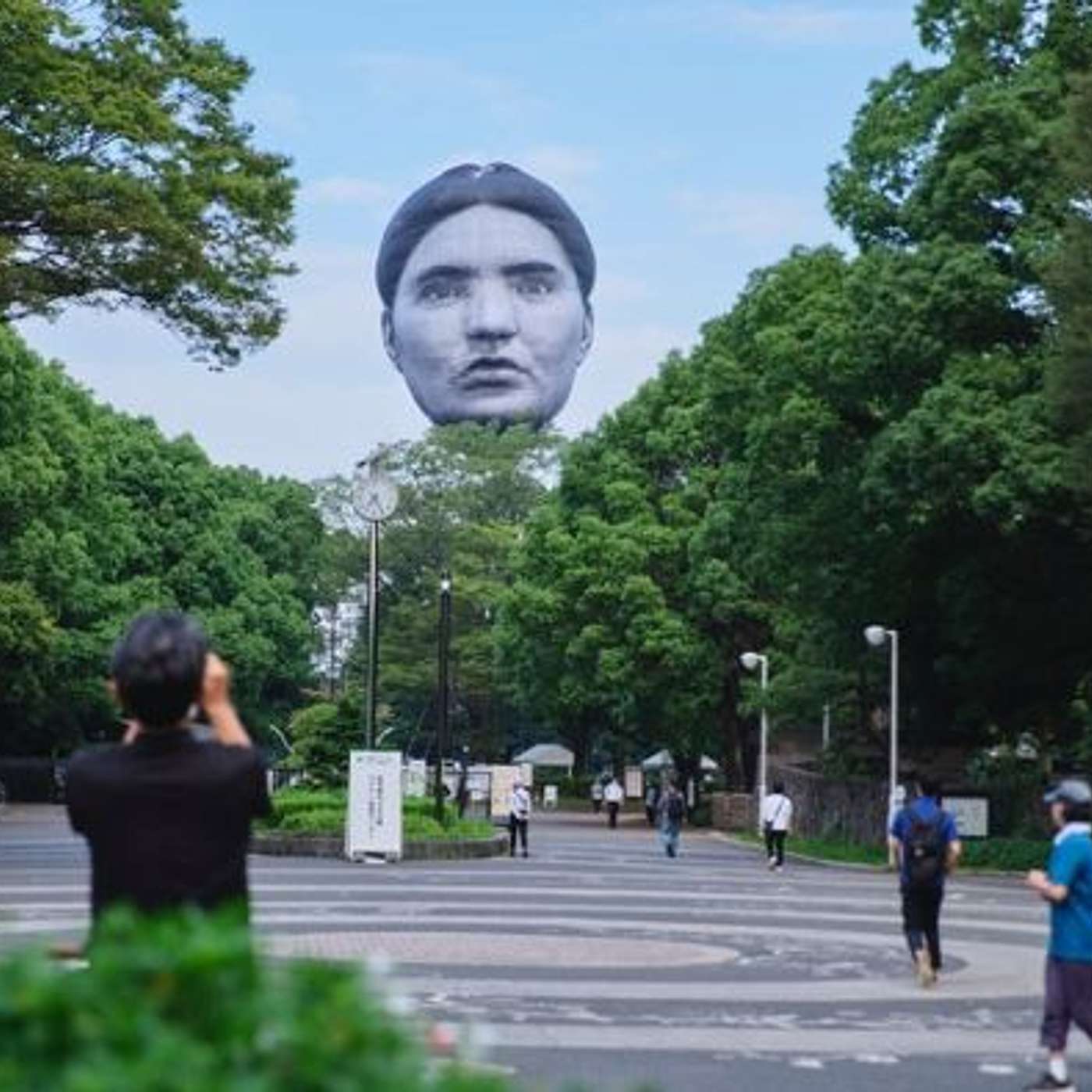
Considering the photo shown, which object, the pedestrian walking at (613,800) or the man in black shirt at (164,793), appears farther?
the pedestrian walking at (613,800)

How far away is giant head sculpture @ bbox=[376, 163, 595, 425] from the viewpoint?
124m

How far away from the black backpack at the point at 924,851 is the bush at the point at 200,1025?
14707 mm

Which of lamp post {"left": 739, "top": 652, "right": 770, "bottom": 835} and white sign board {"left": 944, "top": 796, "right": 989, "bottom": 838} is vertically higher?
lamp post {"left": 739, "top": 652, "right": 770, "bottom": 835}

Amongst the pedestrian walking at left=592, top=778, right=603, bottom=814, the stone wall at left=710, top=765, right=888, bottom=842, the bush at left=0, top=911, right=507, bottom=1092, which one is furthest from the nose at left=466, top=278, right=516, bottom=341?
the bush at left=0, top=911, right=507, bottom=1092

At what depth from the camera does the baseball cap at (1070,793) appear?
12.2 metres

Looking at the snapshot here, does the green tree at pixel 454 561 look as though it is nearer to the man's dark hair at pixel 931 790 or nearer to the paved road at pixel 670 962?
the paved road at pixel 670 962

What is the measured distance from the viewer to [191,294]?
25953 millimetres

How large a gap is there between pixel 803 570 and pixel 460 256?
78.6 metres

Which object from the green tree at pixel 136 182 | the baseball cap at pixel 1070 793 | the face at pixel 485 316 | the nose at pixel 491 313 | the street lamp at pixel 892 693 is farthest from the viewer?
the nose at pixel 491 313

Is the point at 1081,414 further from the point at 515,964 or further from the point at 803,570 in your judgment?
the point at 515,964

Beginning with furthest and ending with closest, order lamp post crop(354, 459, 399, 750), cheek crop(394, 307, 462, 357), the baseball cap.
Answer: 1. cheek crop(394, 307, 462, 357)
2. lamp post crop(354, 459, 399, 750)
3. the baseball cap

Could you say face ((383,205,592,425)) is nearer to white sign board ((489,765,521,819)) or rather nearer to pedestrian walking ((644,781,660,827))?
pedestrian walking ((644,781,660,827))

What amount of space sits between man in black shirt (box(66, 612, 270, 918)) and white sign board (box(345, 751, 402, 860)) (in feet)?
102

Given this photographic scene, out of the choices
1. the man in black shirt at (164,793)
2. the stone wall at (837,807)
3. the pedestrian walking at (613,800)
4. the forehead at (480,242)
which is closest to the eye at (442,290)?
the forehead at (480,242)
